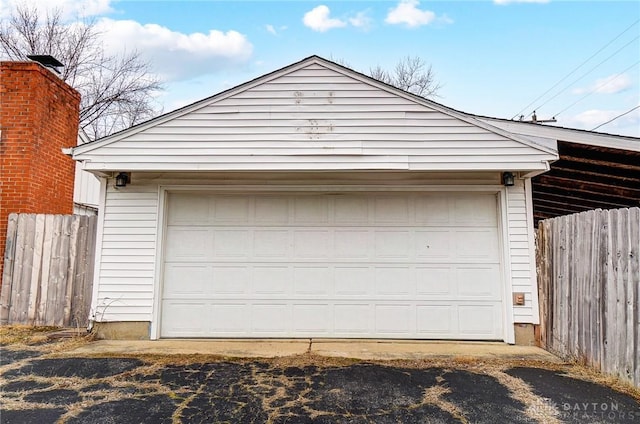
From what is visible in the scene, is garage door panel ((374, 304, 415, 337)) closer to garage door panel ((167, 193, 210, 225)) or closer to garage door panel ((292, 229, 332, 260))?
garage door panel ((292, 229, 332, 260))

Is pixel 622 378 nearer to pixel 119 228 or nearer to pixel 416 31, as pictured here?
pixel 119 228

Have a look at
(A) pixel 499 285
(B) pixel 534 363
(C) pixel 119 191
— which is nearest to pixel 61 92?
(C) pixel 119 191

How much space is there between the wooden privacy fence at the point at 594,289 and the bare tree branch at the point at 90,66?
18397 millimetres

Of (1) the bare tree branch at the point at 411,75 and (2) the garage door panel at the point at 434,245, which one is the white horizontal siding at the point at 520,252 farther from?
(1) the bare tree branch at the point at 411,75

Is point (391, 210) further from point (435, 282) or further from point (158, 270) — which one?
point (158, 270)

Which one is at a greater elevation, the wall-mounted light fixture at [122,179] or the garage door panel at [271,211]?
the wall-mounted light fixture at [122,179]

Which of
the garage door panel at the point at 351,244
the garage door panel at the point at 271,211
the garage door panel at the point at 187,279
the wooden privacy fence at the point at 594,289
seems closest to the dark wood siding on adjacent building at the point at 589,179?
the wooden privacy fence at the point at 594,289

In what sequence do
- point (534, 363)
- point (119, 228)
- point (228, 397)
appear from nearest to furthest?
point (228, 397)
point (534, 363)
point (119, 228)

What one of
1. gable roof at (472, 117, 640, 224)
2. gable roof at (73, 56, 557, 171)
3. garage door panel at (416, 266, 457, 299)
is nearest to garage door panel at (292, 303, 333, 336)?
garage door panel at (416, 266, 457, 299)

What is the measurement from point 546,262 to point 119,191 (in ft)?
19.7

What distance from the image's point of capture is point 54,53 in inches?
705

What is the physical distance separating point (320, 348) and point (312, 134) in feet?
9.25

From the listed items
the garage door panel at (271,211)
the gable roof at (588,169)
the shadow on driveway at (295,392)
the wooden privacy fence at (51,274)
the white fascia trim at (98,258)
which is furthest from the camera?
the wooden privacy fence at (51,274)

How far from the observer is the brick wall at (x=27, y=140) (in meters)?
6.28
